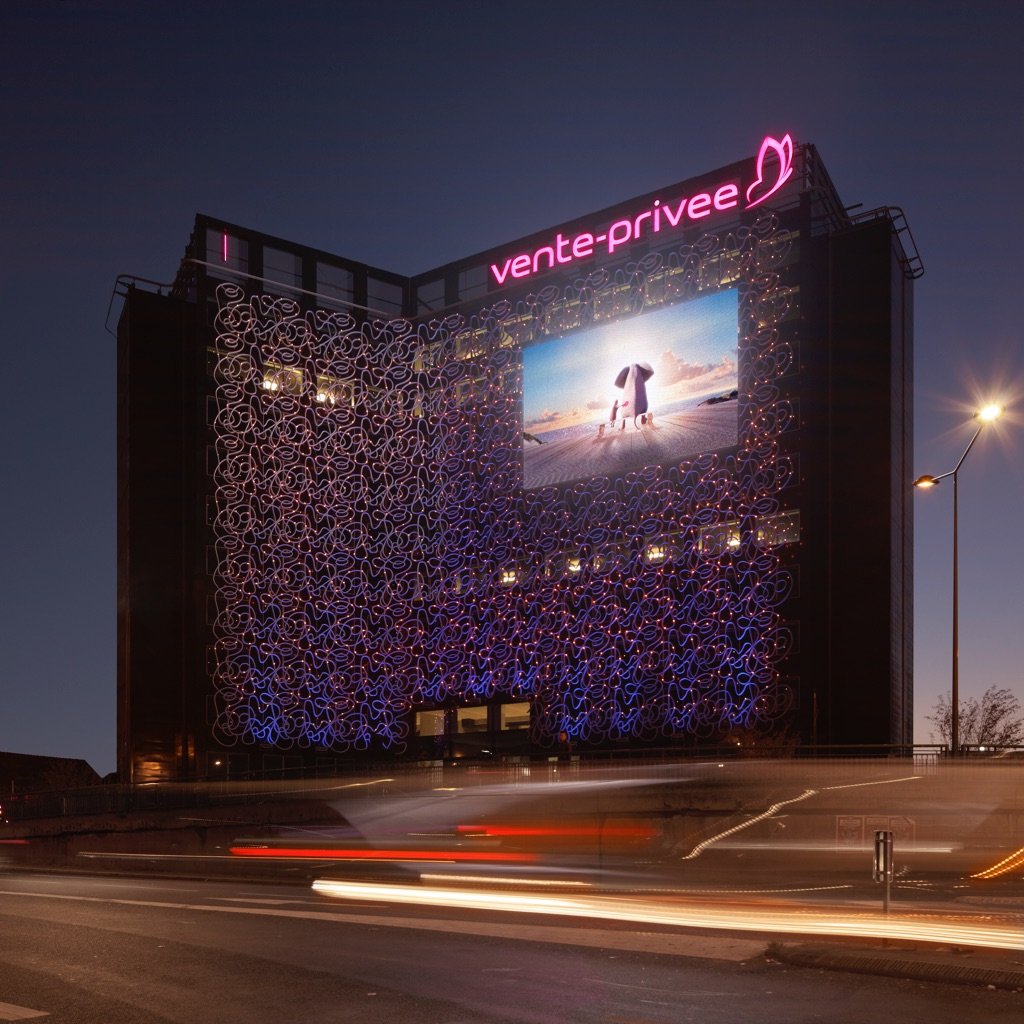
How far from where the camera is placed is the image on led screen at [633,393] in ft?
203

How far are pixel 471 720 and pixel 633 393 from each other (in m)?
22.1

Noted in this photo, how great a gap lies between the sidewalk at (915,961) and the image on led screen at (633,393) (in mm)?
48571

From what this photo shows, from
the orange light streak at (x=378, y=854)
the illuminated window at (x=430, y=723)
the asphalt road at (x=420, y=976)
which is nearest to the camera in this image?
the asphalt road at (x=420, y=976)

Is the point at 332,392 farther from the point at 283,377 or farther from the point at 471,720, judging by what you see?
the point at 471,720

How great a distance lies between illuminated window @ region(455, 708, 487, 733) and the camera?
73312mm

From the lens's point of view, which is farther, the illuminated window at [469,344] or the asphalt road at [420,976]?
the illuminated window at [469,344]

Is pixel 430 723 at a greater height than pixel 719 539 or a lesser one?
lesser

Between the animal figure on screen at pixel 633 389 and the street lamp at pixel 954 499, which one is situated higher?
the animal figure on screen at pixel 633 389

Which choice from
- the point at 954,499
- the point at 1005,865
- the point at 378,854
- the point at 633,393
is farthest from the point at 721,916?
the point at 633,393

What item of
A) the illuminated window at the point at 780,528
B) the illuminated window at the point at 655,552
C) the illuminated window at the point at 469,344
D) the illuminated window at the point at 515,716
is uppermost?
the illuminated window at the point at 469,344

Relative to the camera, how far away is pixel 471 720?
73938 mm

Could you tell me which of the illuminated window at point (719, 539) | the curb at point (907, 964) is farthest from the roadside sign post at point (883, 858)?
the illuminated window at point (719, 539)

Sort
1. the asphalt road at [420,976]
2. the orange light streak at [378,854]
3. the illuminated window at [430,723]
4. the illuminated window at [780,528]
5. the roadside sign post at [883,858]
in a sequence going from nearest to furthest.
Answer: the asphalt road at [420,976], the roadside sign post at [883,858], the orange light streak at [378,854], the illuminated window at [780,528], the illuminated window at [430,723]

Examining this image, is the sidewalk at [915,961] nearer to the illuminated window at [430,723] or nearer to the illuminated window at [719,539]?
the illuminated window at [719,539]
